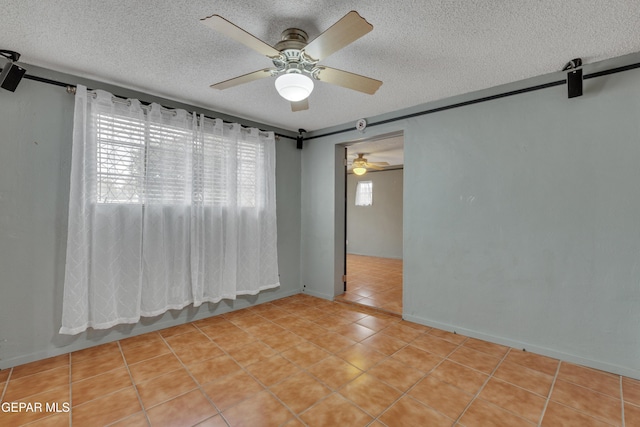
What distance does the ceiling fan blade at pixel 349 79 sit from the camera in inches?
73.7

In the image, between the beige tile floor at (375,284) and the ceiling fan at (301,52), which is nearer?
the ceiling fan at (301,52)

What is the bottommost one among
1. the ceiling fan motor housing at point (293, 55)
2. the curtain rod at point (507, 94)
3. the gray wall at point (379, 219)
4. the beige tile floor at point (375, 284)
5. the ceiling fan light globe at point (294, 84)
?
the beige tile floor at point (375, 284)

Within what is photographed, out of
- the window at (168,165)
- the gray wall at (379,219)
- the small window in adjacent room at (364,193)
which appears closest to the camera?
the window at (168,165)

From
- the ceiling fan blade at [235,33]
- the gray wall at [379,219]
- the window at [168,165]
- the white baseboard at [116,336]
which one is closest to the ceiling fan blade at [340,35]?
the ceiling fan blade at [235,33]

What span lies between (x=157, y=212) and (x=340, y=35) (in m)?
2.31

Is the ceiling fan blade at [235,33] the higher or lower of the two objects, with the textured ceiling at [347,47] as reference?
lower

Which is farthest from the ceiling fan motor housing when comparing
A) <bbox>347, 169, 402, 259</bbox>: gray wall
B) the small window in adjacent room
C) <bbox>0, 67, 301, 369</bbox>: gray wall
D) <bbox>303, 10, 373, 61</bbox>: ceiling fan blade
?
the small window in adjacent room

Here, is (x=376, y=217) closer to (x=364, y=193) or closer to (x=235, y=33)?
(x=364, y=193)

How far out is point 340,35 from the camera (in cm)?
143

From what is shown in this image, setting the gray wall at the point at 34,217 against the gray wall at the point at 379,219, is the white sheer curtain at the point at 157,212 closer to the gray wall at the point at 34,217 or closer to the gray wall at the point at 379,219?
the gray wall at the point at 34,217

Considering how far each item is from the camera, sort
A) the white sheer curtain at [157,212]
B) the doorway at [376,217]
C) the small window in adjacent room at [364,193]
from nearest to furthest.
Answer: the white sheer curtain at [157,212] → the doorway at [376,217] → the small window in adjacent room at [364,193]

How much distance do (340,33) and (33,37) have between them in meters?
2.09

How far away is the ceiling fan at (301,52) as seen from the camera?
4.42 ft

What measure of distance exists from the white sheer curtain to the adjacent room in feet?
0.06
